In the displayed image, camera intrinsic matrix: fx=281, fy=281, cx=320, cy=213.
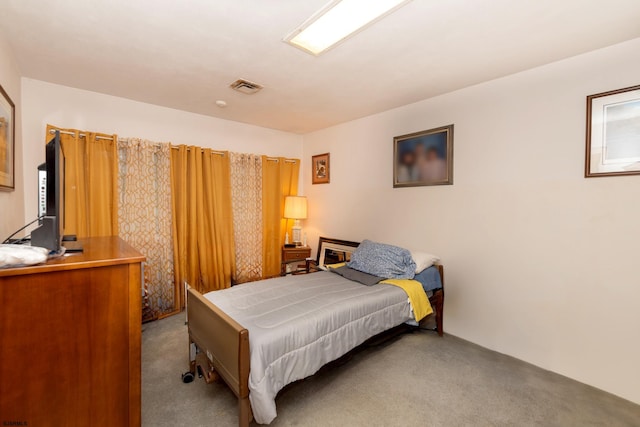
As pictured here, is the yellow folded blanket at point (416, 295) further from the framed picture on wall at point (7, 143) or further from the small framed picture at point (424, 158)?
the framed picture on wall at point (7, 143)

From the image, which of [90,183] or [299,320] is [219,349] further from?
[90,183]

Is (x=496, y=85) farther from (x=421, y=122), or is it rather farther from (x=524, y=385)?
(x=524, y=385)

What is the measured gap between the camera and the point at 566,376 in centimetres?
216

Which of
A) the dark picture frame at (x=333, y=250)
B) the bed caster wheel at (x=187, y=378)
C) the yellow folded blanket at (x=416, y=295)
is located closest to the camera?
the bed caster wheel at (x=187, y=378)

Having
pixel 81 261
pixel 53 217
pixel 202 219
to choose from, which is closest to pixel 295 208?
pixel 202 219

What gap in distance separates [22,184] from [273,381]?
283 cm

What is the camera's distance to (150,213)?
10.3ft

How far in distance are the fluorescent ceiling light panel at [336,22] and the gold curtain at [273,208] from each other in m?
2.21

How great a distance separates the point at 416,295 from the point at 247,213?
2.45m

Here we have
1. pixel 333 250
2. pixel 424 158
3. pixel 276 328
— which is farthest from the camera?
pixel 333 250

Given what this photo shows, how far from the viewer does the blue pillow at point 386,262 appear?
268 centimetres

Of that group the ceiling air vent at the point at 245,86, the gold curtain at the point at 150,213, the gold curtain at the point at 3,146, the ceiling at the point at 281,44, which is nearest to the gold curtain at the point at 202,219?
the gold curtain at the point at 150,213

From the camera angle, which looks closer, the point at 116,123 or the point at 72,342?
the point at 72,342

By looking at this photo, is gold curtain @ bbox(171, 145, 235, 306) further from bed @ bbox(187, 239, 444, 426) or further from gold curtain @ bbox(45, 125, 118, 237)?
bed @ bbox(187, 239, 444, 426)
